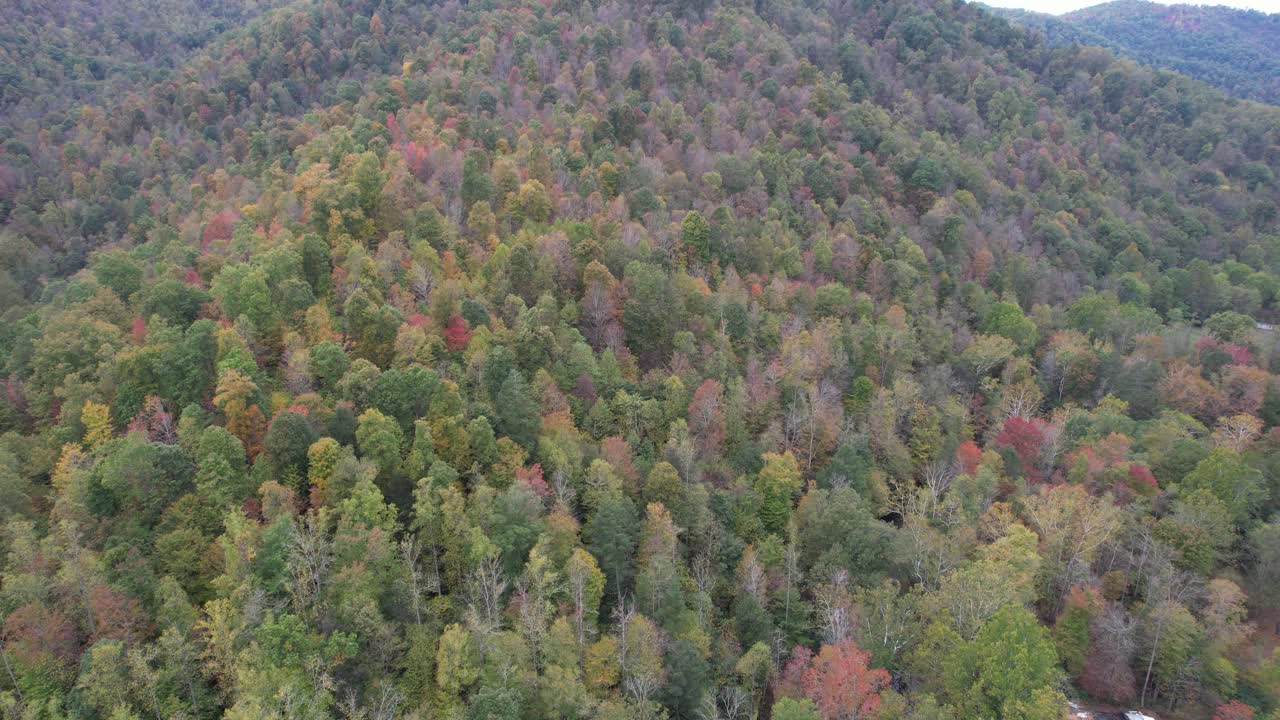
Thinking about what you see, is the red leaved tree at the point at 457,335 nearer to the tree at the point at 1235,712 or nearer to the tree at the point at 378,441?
the tree at the point at 378,441

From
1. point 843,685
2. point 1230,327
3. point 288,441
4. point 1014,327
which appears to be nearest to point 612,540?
point 843,685

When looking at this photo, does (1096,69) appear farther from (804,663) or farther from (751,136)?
(804,663)

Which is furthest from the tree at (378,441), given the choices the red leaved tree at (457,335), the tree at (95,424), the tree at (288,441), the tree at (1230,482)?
the tree at (1230,482)

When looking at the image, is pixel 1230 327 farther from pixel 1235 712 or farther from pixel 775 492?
pixel 775 492

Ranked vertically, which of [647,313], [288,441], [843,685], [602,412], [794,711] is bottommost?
[843,685]

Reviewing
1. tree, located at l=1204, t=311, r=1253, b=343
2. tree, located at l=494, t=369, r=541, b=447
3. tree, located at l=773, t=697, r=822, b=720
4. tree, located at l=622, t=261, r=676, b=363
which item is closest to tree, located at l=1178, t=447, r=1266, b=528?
tree, located at l=1204, t=311, r=1253, b=343

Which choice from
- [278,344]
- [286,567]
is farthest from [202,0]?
[286,567]
